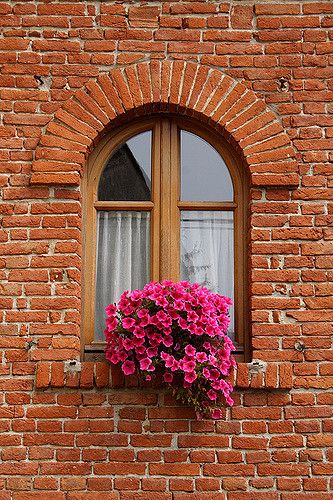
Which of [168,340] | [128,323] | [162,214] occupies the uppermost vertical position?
[162,214]

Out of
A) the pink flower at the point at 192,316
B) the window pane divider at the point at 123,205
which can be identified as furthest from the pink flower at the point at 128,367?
the window pane divider at the point at 123,205

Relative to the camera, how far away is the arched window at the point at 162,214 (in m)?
5.25

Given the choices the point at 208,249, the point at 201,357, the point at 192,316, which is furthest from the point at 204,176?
the point at 201,357

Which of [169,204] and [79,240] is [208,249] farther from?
[79,240]

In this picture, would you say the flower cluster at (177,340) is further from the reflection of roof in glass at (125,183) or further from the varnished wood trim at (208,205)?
the reflection of roof in glass at (125,183)

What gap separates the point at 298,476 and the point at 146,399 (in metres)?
1.08

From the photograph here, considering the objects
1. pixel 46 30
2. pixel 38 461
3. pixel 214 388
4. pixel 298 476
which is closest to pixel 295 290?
pixel 214 388

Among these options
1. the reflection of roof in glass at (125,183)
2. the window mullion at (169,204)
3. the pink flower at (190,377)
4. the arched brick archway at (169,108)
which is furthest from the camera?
the reflection of roof in glass at (125,183)

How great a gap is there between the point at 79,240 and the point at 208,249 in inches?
35.9

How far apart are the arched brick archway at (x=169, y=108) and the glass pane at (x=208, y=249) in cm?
46

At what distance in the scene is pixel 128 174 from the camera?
537 centimetres

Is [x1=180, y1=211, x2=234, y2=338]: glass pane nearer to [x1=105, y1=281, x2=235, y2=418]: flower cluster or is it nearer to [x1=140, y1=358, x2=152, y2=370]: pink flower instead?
[x1=105, y1=281, x2=235, y2=418]: flower cluster

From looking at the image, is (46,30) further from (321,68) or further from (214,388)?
(214,388)

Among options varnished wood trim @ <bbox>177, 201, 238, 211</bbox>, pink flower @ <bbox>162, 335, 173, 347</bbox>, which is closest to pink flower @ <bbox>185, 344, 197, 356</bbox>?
pink flower @ <bbox>162, 335, 173, 347</bbox>
